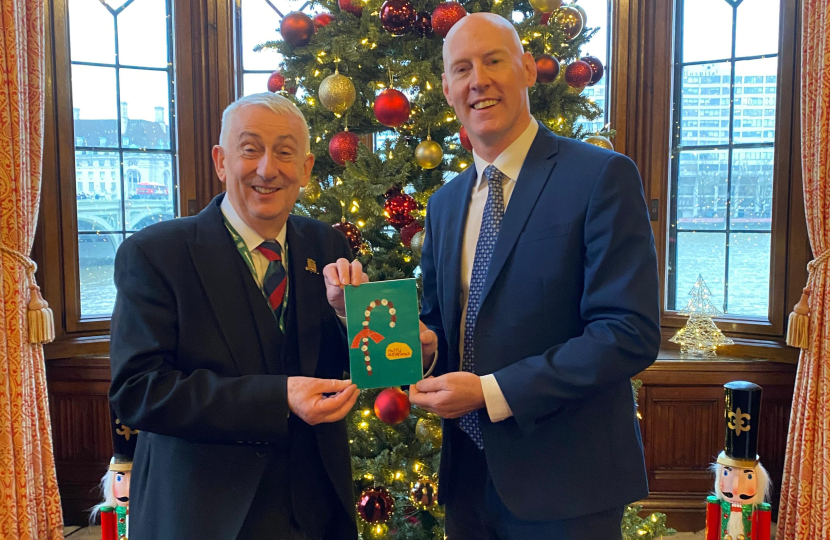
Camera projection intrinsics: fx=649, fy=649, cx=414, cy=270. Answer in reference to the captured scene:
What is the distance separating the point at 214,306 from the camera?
1335 millimetres

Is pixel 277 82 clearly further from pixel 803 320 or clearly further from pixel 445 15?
pixel 803 320

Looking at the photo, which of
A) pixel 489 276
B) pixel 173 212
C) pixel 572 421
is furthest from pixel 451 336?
pixel 173 212

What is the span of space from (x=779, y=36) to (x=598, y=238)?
2691 millimetres

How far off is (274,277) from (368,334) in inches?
10.3

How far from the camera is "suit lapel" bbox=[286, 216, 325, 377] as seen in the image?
1.40 metres

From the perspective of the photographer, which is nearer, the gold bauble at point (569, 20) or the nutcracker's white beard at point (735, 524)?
the gold bauble at point (569, 20)

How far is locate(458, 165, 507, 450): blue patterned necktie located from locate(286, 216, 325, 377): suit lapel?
34 centimetres

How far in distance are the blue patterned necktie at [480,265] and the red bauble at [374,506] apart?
94cm

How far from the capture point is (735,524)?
2.66 meters

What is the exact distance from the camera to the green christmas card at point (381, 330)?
1346mm

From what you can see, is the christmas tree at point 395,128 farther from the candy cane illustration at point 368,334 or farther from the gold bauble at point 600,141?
the candy cane illustration at point 368,334

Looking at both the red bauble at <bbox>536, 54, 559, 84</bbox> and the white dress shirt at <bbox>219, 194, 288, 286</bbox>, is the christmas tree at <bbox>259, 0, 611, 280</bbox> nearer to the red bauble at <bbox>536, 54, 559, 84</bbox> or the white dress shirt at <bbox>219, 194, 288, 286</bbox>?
the red bauble at <bbox>536, 54, 559, 84</bbox>

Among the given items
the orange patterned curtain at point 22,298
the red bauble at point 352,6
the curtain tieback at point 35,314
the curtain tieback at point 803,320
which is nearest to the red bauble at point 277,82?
the red bauble at point 352,6

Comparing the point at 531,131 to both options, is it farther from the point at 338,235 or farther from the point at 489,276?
the point at 338,235
